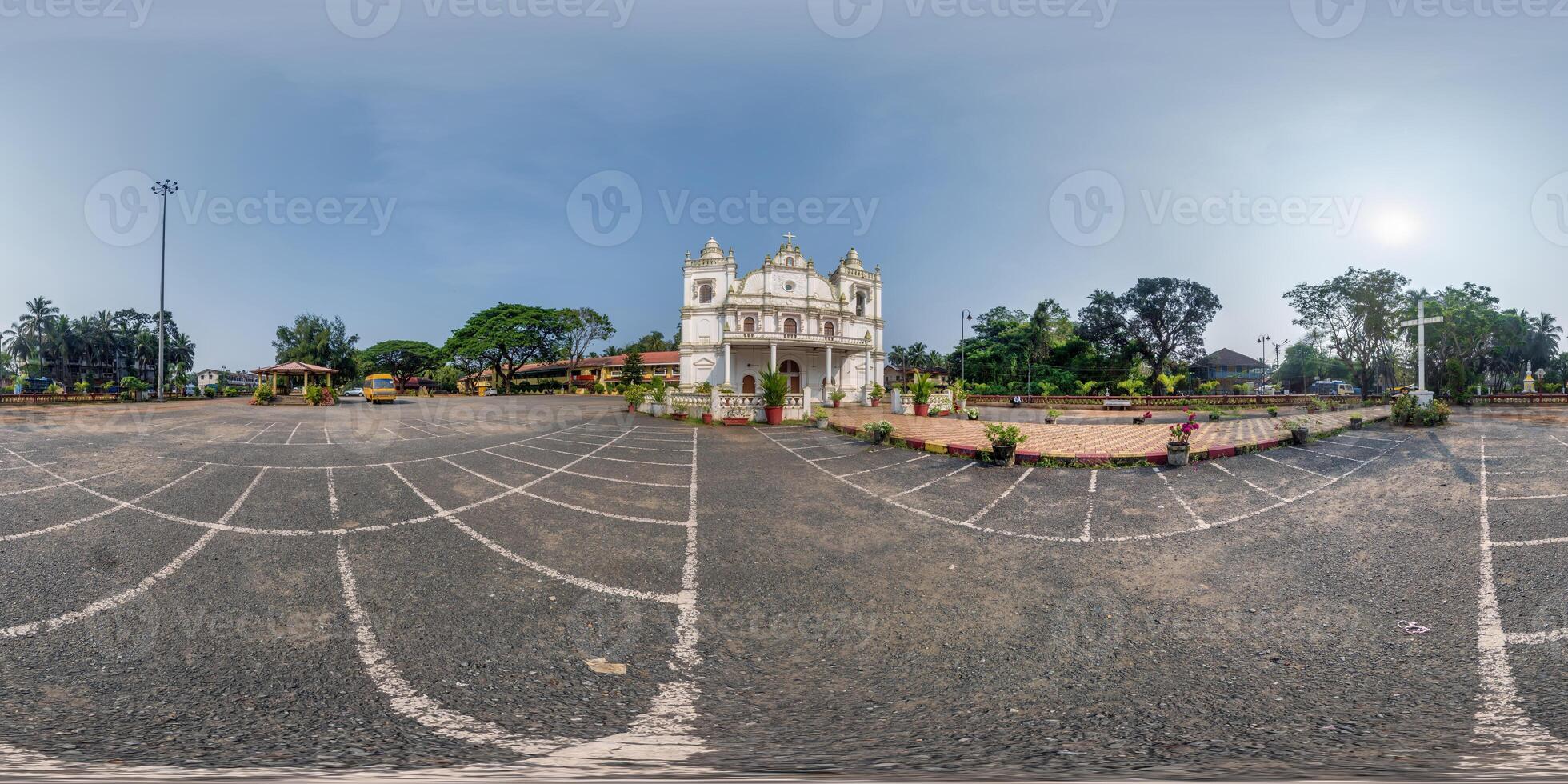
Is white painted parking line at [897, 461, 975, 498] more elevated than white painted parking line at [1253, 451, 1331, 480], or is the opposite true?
white painted parking line at [1253, 451, 1331, 480]

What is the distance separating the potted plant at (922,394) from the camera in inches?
681

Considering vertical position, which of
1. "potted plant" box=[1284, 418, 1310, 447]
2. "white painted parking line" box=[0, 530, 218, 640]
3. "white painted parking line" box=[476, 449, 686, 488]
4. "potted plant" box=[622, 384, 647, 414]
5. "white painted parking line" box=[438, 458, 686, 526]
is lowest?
"white painted parking line" box=[0, 530, 218, 640]

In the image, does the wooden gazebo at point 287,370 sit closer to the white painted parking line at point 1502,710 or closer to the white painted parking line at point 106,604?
the white painted parking line at point 106,604

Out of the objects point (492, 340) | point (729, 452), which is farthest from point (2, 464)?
point (492, 340)

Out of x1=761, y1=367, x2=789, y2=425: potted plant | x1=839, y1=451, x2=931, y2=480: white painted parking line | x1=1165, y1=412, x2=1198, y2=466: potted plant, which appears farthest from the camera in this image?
x1=761, y1=367, x2=789, y2=425: potted plant

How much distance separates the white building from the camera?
2834 cm

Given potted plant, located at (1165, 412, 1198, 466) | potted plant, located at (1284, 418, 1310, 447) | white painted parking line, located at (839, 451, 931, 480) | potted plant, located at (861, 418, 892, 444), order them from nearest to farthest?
potted plant, located at (1165, 412, 1198, 466) → white painted parking line, located at (839, 451, 931, 480) → potted plant, located at (1284, 418, 1310, 447) → potted plant, located at (861, 418, 892, 444)

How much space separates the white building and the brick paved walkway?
50.2 ft

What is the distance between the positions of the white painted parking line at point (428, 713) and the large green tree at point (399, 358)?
5676 centimetres

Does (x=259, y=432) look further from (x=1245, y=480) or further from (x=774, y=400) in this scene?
(x=1245, y=480)

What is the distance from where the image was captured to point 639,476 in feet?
24.1

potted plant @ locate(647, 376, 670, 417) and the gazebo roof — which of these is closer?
potted plant @ locate(647, 376, 670, 417)

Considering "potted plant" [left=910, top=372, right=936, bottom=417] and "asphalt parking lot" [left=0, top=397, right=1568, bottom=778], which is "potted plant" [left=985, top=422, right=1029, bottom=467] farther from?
"potted plant" [left=910, top=372, right=936, bottom=417]

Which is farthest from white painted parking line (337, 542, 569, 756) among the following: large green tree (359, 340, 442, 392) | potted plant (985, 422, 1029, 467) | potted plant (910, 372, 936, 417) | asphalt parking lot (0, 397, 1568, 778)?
large green tree (359, 340, 442, 392)
